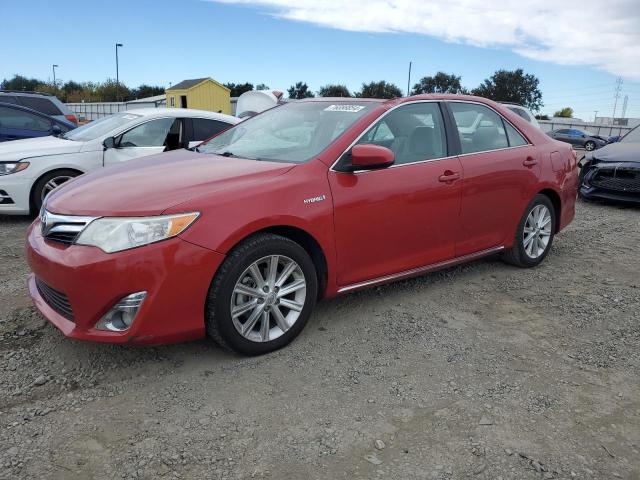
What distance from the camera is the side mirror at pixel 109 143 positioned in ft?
22.4

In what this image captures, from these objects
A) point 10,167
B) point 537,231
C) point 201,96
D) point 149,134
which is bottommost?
point 537,231

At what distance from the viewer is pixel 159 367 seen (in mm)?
3207

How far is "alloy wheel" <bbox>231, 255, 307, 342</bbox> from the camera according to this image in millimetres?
3182

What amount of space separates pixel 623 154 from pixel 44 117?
9.31m

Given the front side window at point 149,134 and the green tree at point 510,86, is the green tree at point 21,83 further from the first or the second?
the front side window at point 149,134

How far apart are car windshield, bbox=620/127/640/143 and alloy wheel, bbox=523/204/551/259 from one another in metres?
5.64

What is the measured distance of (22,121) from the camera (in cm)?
863

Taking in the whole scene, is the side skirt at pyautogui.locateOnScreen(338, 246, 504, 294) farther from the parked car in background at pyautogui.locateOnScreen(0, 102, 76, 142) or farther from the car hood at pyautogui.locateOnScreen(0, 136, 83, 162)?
the parked car in background at pyautogui.locateOnScreen(0, 102, 76, 142)

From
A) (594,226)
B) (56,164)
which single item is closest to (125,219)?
(56,164)

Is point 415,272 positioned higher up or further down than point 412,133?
further down

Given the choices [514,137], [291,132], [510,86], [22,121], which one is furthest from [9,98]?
[510,86]

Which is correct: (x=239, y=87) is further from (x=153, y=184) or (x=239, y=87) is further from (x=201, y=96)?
(x=153, y=184)

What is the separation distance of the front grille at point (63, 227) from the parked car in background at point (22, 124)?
5.82m

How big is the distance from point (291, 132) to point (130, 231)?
5.41 ft
